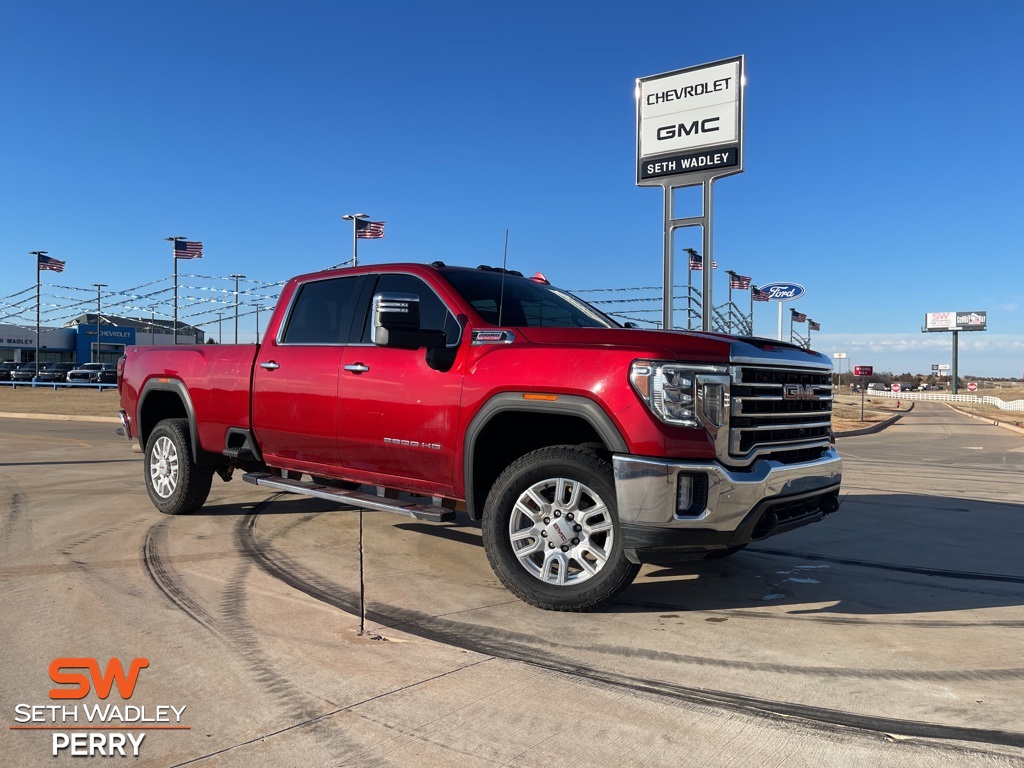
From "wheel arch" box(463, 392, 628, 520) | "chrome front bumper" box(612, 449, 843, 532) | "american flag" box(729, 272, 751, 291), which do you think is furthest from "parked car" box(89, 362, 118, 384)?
"chrome front bumper" box(612, 449, 843, 532)

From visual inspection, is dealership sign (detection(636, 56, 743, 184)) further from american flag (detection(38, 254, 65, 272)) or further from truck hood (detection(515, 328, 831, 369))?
american flag (detection(38, 254, 65, 272))

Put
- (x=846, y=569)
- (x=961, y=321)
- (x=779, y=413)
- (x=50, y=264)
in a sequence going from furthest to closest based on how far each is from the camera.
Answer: (x=961, y=321) < (x=50, y=264) < (x=846, y=569) < (x=779, y=413)

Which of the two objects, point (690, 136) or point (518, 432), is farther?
point (690, 136)

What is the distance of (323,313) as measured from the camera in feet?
19.7

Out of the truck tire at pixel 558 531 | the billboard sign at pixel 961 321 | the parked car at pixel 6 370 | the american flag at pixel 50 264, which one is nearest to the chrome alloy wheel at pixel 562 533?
the truck tire at pixel 558 531

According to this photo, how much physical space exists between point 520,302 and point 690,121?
34.5 ft

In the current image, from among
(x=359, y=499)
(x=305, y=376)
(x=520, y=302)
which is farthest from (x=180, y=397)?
(x=520, y=302)

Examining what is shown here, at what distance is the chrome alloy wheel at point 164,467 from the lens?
7.04 metres

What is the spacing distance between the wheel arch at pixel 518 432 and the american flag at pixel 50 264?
60.5 metres

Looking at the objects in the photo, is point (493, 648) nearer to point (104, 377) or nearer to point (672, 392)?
point (672, 392)

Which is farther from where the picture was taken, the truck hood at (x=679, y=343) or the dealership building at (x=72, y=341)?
the dealership building at (x=72, y=341)

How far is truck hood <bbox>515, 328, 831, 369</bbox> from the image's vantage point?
4.08 metres

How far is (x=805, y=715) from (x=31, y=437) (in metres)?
16.2

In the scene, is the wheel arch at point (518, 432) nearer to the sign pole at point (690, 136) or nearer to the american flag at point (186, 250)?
the sign pole at point (690, 136)
